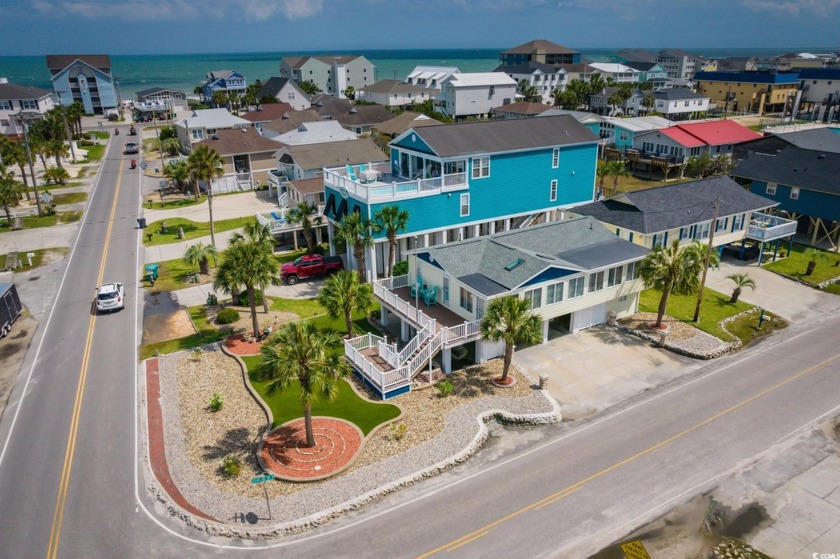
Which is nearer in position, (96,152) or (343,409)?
(343,409)

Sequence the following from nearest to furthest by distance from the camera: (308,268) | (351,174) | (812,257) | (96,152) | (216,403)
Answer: (216,403) → (308,268) → (812,257) → (351,174) → (96,152)

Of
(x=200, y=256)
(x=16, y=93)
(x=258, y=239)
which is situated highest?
(x=16, y=93)

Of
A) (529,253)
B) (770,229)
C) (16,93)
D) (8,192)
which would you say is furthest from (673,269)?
(16,93)

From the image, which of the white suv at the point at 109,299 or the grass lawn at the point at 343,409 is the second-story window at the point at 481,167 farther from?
the white suv at the point at 109,299

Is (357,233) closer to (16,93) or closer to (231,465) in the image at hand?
(231,465)

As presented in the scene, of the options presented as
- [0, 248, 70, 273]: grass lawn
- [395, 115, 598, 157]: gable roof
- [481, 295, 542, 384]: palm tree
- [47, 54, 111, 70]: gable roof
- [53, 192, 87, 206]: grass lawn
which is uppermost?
[47, 54, 111, 70]: gable roof

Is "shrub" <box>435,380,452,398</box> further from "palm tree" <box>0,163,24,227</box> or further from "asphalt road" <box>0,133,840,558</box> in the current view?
"palm tree" <box>0,163,24,227</box>

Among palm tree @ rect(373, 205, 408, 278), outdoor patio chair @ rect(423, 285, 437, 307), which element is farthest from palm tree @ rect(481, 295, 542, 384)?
palm tree @ rect(373, 205, 408, 278)
